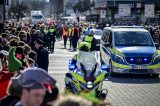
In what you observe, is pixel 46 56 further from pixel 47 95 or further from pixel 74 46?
pixel 74 46

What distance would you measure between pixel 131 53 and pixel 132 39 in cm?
132

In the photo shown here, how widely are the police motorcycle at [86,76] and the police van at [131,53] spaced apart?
23.2 feet

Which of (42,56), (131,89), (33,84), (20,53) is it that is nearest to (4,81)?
(20,53)

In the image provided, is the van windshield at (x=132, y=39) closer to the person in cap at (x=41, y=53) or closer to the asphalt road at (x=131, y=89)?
the asphalt road at (x=131, y=89)

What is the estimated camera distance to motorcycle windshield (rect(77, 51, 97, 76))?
386 inches

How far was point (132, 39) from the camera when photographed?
60.7 feet

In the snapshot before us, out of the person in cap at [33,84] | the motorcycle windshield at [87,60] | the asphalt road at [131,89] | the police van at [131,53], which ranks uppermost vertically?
the person in cap at [33,84]

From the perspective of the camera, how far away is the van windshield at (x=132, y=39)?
60.1 ft

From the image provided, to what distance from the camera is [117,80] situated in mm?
16875

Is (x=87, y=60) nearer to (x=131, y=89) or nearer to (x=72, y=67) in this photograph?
(x=72, y=67)

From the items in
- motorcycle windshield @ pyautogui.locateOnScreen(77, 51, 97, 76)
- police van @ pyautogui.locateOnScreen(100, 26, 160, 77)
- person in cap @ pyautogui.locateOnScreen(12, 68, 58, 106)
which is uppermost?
person in cap @ pyautogui.locateOnScreen(12, 68, 58, 106)

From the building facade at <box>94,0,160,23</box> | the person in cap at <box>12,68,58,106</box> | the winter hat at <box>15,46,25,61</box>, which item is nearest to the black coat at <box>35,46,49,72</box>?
the winter hat at <box>15,46,25,61</box>

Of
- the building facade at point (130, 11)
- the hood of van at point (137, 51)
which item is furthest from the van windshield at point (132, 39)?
the building facade at point (130, 11)

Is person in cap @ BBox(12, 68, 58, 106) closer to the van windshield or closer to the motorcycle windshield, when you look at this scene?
the motorcycle windshield
